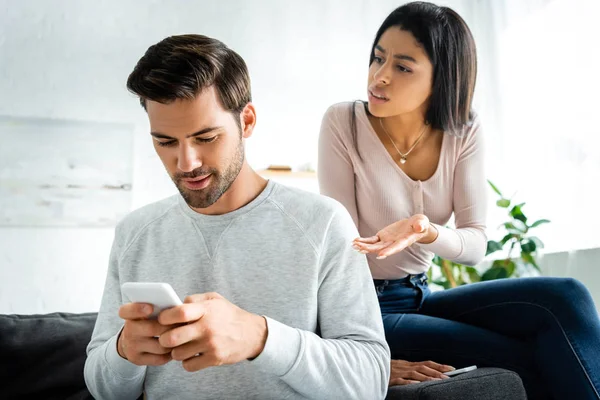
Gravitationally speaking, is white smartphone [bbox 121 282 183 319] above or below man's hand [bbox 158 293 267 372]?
above

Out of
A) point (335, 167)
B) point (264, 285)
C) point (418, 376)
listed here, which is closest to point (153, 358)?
point (264, 285)

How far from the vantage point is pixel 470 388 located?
4.16 ft

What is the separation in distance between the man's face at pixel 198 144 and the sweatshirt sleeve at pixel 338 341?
0.25 m

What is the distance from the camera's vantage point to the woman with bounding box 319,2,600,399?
1.63 meters

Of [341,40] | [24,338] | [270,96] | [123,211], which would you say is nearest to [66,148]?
[123,211]

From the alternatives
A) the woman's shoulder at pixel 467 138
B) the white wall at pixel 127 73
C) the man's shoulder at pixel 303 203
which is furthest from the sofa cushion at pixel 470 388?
the white wall at pixel 127 73

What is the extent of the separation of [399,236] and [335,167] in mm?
434

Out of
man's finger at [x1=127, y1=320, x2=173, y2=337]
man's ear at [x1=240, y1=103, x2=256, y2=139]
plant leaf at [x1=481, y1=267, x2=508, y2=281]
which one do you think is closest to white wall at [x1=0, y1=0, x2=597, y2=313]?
plant leaf at [x1=481, y1=267, x2=508, y2=281]

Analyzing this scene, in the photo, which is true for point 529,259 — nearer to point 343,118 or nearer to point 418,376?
point 343,118

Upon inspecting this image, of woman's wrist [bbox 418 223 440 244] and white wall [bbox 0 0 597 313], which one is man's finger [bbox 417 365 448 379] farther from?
white wall [bbox 0 0 597 313]

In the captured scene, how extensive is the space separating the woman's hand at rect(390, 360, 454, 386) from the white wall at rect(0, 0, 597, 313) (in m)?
3.04

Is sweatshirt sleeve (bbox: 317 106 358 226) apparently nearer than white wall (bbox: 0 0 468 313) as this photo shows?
Yes

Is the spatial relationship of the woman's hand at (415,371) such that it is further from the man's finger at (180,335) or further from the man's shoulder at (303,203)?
the man's finger at (180,335)

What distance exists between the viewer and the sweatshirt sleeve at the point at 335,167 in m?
1.87
